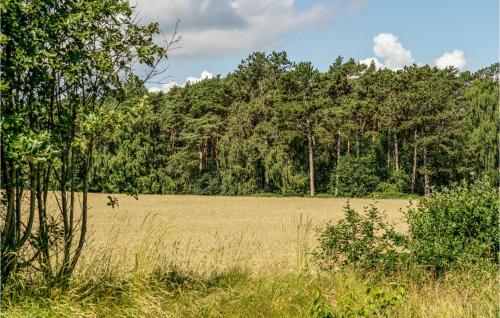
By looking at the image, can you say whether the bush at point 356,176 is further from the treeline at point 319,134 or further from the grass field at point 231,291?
the grass field at point 231,291

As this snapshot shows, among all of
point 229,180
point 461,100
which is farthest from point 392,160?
point 229,180

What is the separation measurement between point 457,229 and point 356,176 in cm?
4647

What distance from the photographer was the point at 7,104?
629cm

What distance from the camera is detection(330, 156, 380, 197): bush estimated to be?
180 feet

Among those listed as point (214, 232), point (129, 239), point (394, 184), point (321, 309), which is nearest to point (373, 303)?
point (321, 309)

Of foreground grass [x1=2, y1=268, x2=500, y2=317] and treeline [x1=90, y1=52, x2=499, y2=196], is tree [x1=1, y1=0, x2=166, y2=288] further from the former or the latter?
treeline [x1=90, y1=52, x2=499, y2=196]

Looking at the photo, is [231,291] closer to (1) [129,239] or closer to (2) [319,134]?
(1) [129,239]

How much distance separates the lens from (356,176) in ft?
180

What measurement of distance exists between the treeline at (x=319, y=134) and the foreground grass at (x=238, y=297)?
147 ft

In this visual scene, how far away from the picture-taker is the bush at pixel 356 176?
55.0 meters

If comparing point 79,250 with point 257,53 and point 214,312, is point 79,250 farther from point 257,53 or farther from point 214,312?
point 257,53

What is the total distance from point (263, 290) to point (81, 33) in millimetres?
3818

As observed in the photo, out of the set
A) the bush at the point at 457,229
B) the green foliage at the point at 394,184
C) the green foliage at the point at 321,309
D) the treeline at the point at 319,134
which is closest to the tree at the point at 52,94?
the green foliage at the point at 321,309

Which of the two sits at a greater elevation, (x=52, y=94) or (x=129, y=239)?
(x=52, y=94)
